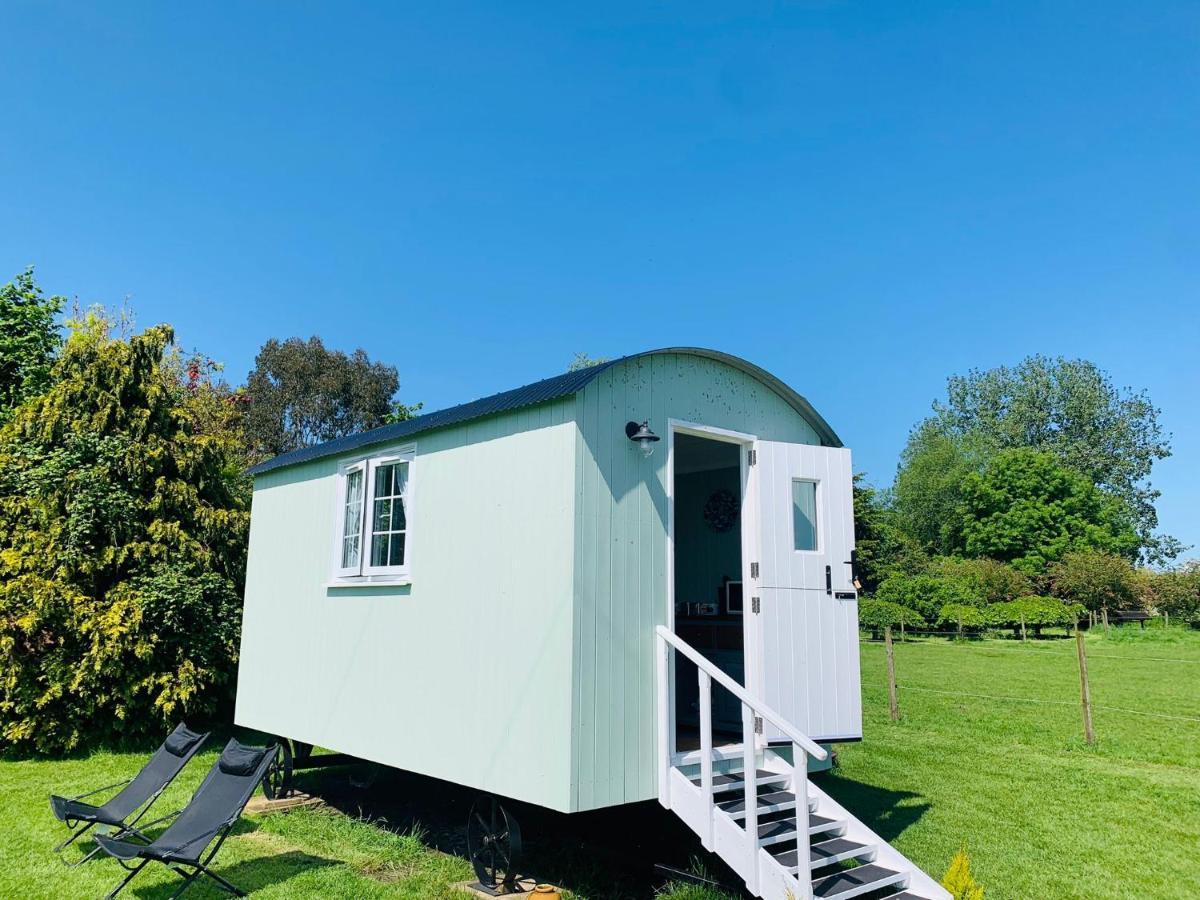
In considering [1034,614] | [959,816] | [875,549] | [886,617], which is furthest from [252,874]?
[875,549]

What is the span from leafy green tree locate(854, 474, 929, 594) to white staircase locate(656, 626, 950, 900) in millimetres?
22460

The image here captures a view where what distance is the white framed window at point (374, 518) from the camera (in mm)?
6348

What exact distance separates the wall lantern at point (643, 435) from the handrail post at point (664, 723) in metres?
1.20

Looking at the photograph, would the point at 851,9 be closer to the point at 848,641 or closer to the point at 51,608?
the point at 848,641

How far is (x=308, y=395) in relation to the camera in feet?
96.0

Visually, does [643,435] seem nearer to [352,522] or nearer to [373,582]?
[373,582]

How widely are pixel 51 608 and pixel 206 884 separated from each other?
5450mm

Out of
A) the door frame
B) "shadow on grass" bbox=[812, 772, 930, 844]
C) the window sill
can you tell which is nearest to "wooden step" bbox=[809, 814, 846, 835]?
the door frame

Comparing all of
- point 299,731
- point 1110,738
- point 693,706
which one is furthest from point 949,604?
point 299,731

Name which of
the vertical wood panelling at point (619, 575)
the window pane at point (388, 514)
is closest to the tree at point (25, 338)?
the window pane at point (388, 514)

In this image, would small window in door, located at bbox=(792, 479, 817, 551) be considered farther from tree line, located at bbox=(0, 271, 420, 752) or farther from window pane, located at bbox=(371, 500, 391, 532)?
tree line, located at bbox=(0, 271, 420, 752)

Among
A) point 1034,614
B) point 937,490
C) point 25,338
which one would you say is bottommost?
point 1034,614

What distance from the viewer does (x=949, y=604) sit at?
26578 mm

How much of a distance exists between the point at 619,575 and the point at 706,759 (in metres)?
1.17
